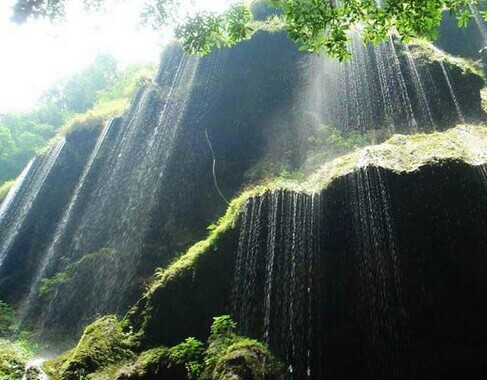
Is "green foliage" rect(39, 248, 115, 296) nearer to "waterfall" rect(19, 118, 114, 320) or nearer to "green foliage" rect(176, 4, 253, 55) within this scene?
"waterfall" rect(19, 118, 114, 320)

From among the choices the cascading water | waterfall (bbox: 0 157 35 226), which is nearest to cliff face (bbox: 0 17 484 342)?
the cascading water

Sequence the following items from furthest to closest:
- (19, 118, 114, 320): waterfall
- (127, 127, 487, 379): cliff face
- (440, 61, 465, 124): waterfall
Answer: (19, 118, 114, 320): waterfall, (440, 61, 465, 124): waterfall, (127, 127, 487, 379): cliff face

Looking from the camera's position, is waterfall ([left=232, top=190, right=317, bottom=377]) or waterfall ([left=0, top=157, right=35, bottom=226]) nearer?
waterfall ([left=232, top=190, right=317, bottom=377])

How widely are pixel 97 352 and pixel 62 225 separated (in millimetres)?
12163

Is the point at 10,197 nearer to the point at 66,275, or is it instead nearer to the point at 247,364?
the point at 66,275

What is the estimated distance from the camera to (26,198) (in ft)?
67.2

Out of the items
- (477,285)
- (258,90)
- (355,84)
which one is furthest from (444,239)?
(258,90)

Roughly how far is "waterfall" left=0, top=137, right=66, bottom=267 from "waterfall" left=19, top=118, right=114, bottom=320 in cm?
209

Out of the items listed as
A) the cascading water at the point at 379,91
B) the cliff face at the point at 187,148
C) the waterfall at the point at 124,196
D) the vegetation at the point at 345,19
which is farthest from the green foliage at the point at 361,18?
the waterfall at the point at 124,196

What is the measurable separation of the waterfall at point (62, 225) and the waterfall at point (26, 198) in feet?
6.86

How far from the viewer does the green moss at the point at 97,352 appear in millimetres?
6981

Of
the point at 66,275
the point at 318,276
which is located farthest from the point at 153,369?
the point at 66,275

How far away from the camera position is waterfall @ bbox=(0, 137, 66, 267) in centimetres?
1919

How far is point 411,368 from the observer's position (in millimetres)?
6633
